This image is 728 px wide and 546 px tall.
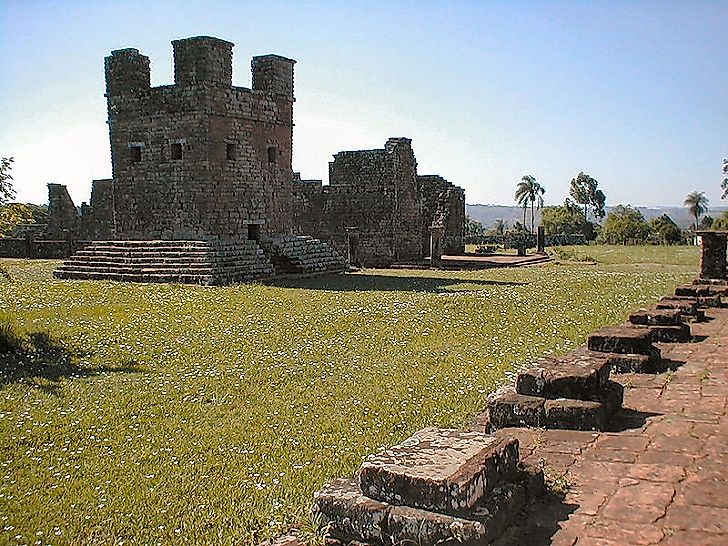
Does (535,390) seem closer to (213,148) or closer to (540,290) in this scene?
(540,290)

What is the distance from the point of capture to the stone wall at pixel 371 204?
107 feet

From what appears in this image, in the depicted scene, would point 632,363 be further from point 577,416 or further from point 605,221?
point 605,221

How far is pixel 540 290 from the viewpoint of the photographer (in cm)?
1895

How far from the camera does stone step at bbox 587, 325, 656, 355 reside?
7984 millimetres

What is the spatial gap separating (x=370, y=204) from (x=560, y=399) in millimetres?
27554

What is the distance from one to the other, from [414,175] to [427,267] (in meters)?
5.98

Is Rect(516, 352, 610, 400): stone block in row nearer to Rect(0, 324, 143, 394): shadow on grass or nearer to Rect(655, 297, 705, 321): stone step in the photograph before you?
Rect(0, 324, 143, 394): shadow on grass

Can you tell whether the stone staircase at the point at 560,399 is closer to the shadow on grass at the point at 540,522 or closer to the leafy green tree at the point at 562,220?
the shadow on grass at the point at 540,522

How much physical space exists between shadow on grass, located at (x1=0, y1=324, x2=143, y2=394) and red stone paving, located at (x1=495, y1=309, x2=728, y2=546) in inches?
224

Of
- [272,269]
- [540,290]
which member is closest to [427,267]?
[272,269]

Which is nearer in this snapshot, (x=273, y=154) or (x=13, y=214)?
(x=13, y=214)

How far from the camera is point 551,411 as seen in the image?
18.4 ft

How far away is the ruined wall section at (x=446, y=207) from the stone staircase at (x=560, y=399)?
33.0 m

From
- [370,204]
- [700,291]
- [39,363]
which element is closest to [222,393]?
[39,363]
